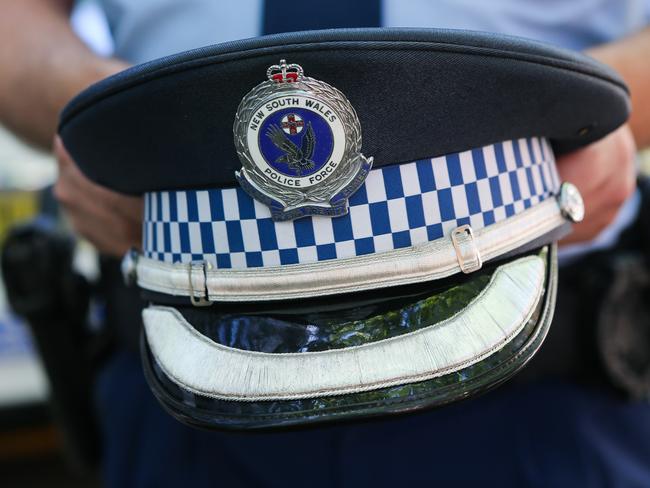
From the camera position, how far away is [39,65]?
88cm

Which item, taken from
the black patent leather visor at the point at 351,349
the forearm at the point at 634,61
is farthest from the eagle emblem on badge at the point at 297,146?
the forearm at the point at 634,61

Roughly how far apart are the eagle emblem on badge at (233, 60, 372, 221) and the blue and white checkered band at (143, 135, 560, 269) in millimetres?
17

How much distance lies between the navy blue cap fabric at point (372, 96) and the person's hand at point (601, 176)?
9 centimetres

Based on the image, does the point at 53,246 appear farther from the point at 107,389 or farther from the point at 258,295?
the point at 258,295

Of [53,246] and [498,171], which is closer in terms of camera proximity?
[498,171]

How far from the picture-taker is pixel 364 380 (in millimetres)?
538

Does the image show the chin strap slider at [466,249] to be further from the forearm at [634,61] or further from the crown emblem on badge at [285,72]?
the forearm at [634,61]

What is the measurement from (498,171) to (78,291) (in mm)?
793

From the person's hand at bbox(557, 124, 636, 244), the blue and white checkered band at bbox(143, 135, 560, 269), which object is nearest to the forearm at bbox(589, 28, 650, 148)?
the person's hand at bbox(557, 124, 636, 244)

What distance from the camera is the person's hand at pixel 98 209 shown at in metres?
0.77

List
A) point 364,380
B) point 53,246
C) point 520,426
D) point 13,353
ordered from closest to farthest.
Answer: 1. point 364,380
2. point 520,426
3. point 53,246
4. point 13,353

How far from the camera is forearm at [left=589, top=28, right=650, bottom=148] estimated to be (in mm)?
766

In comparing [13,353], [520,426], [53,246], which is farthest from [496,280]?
[13,353]

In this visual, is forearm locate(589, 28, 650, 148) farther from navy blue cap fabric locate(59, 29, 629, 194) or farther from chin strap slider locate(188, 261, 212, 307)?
chin strap slider locate(188, 261, 212, 307)
